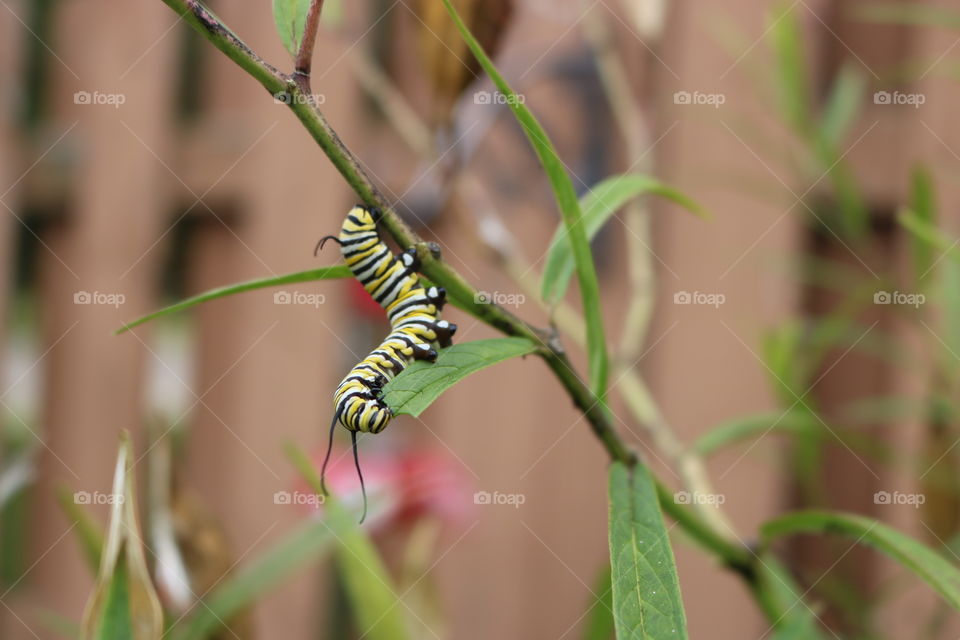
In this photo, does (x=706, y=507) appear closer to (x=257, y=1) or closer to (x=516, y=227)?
(x=516, y=227)

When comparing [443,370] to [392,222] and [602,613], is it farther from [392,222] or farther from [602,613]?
[602,613]

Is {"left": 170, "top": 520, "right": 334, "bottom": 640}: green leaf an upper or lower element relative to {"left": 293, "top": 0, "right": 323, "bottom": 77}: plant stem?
lower

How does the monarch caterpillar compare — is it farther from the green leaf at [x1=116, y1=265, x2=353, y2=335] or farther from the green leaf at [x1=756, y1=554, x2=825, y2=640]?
the green leaf at [x1=756, y1=554, x2=825, y2=640]

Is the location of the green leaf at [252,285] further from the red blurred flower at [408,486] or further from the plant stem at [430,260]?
the red blurred flower at [408,486]

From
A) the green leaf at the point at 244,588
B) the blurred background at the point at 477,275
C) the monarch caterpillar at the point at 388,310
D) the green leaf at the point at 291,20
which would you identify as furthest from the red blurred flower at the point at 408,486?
the green leaf at the point at 291,20

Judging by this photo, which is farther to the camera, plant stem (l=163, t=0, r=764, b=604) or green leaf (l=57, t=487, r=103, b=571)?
green leaf (l=57, t=487, r=103, b=571)

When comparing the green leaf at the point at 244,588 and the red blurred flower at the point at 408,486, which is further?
the red blurred flower at the point at 408,486

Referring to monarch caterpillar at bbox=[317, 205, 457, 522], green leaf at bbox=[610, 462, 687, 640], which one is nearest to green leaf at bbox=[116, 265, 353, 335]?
monarch caterpillar at bbox=[317, 205, 457, 522]

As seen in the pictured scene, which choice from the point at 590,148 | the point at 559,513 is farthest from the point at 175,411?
the point at 590,148
